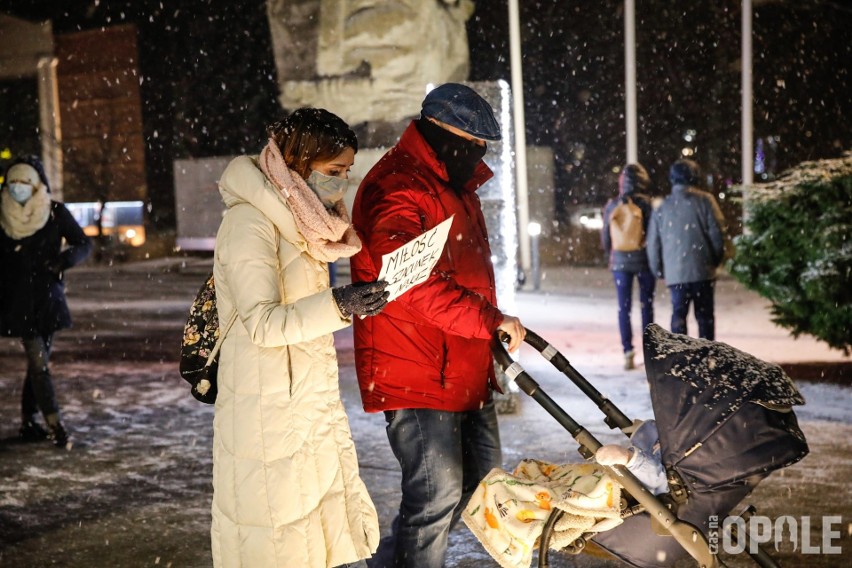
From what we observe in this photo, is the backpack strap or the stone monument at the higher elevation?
the stone monument

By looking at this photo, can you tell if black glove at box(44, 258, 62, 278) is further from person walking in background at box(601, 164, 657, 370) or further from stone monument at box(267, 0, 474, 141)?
stone monument at box(267, 0, 474, 141)


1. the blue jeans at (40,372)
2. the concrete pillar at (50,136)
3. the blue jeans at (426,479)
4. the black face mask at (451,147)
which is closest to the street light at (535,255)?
the blue jeans at (40,372)

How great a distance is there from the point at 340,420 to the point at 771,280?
584cm

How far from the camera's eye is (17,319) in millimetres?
6547

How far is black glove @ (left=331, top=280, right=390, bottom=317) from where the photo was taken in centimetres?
303

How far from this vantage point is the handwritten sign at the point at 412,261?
3.06m

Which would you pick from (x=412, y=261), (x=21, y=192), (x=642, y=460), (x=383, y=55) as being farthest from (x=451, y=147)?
(x=383, y=55)

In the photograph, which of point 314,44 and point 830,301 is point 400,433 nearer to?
point 830,301

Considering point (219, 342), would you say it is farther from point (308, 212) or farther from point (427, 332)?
point (427, 332)

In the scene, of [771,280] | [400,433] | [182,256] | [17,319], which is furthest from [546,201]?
[400,433]

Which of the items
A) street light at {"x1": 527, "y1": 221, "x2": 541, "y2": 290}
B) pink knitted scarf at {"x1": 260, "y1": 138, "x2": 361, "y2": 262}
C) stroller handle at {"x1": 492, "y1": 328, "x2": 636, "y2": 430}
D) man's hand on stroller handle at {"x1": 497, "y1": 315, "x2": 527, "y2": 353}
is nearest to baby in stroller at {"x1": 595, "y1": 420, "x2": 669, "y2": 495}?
stroller handle at {"x1": 492, "y1": 328, "x2": 636, "y2": 430}

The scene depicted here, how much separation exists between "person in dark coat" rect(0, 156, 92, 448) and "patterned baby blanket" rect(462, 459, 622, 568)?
4.34 metres

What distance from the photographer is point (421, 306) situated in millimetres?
3428

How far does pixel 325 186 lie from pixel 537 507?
4.24 feet
